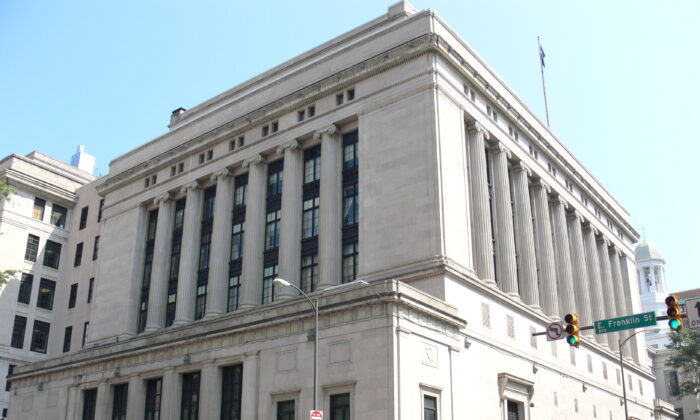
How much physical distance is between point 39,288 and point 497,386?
48.3 m

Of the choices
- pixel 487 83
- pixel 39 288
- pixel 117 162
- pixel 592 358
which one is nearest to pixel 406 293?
pixel 487 83

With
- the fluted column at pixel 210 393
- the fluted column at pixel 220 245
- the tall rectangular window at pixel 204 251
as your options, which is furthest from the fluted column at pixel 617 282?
the fluted column at pixel 210 393

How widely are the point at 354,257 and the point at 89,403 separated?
68.6 ft

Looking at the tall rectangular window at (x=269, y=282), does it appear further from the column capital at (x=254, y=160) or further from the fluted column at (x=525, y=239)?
the fluted column at (x=525, y=239)

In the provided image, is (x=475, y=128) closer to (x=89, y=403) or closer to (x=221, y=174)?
(x=221, y=174)

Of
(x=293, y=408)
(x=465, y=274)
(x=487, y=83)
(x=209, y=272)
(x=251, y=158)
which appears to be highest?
(x=487, y=83)

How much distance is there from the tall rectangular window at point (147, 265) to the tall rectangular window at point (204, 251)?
5926 millimetres

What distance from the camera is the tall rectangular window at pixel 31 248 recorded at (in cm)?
7119

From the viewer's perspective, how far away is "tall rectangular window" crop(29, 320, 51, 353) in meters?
69.8

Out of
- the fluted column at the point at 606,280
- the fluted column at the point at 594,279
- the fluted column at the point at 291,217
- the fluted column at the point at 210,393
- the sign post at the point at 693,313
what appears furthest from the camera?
the fluted column at the point at 606,280

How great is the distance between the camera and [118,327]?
6091 cm

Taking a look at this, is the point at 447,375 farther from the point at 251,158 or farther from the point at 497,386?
the point at 251,158

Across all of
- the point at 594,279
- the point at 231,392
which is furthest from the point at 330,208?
the point at 594,279

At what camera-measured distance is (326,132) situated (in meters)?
51.8
